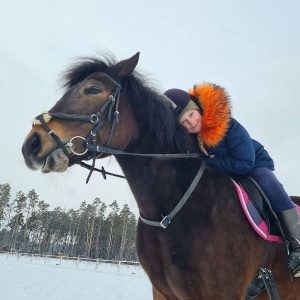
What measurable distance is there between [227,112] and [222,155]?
0.44 m

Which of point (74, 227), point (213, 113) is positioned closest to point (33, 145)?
point (213, 113)

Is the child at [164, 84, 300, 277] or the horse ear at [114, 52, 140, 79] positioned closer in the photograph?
the child at [164, 84, 300, 277]

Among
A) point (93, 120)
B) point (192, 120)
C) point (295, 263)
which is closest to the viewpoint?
point (295, 263)

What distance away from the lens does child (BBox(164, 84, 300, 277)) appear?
10.1ft

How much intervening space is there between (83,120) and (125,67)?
0.76 meters

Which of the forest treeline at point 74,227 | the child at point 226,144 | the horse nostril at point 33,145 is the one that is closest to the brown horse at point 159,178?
the horse nostril at point 33,145

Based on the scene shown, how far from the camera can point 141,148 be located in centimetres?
322

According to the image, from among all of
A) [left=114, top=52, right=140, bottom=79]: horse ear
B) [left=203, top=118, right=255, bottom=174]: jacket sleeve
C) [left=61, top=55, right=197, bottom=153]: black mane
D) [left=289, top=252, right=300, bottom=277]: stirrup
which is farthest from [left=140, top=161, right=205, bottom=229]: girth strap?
[left=114, top=52, right=140, bottom=79]: horse ear

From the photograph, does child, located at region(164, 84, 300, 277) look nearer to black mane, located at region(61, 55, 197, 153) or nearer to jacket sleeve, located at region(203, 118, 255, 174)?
jacket sleeve, located at region(203, 118, 255, 174)

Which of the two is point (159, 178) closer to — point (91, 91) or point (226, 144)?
point (226, 144)

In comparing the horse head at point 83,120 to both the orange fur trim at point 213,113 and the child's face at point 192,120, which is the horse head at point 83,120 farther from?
the orange fur trim at point 213,113

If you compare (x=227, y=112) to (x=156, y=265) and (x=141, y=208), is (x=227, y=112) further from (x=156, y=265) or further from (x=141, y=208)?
(x=156, y=265)

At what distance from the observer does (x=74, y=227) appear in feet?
272

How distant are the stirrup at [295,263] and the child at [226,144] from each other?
0.10ft
